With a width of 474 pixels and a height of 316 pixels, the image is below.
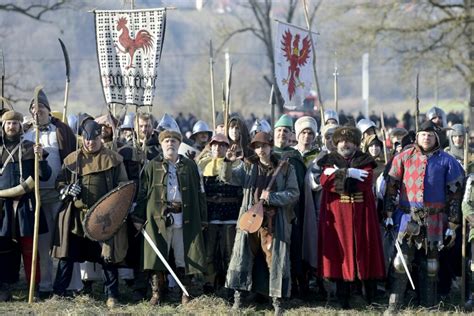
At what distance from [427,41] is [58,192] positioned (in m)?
15.6

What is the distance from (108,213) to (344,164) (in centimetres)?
206

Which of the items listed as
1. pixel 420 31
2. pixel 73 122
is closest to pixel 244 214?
pixel 73 122

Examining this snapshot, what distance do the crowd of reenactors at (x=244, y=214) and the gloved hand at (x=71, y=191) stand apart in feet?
0.04

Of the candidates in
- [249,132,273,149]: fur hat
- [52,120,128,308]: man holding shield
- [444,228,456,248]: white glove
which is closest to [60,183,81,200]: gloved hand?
[52,120,128,308]: man holding shield

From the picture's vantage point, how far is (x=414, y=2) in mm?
23750

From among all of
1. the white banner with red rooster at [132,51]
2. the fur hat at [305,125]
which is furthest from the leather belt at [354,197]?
the white banner with red rooster at [132,51]

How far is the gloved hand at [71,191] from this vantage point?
941cm

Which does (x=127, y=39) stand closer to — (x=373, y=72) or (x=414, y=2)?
(x=414, y=2)

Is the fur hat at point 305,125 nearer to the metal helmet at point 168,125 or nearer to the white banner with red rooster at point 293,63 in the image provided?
the white banner with red rooster at point 293,63

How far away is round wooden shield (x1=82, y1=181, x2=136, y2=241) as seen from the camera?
366 inches

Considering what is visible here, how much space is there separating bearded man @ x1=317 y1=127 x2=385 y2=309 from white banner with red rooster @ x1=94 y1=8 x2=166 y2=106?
6.33ft

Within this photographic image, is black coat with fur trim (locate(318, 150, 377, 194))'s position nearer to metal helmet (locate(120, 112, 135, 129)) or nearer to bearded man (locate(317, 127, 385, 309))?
bearded man (locate(317, 127, 385, 309))

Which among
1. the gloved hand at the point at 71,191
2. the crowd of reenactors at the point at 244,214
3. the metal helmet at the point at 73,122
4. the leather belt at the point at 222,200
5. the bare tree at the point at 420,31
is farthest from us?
the bare tree at the point at 420,31

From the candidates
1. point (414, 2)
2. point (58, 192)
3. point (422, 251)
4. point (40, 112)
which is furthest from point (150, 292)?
point (414, 2)
